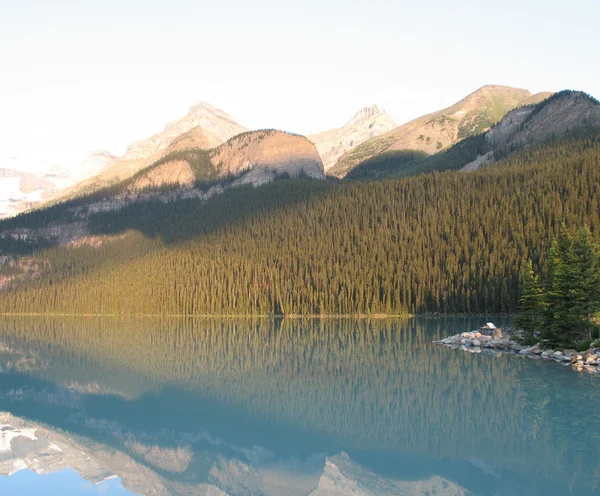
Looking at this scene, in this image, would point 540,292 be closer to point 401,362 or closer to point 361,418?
point 401,362

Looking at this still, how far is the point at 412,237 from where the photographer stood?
138250mm

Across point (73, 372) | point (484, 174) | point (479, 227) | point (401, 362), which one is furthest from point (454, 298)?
point (73, 372)

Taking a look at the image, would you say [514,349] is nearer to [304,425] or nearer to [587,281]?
[587,281]

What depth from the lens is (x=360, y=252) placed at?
141375 mm

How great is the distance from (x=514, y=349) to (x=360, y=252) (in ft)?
276

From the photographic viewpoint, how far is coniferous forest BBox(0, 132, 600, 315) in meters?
118

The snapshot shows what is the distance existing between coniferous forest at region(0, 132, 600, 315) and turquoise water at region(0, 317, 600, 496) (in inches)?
2448

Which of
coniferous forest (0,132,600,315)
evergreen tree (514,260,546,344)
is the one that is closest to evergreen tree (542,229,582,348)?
evergreen tree (514,260,546,344)

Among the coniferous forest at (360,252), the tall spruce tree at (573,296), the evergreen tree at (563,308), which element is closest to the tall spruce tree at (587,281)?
the tall spruce tree at (573,296)

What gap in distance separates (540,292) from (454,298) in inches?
2273

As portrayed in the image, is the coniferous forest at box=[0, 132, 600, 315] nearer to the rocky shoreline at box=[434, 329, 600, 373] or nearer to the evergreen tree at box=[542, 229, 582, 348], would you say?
the rocky shoreline at box=[434, 329, 600, 373]

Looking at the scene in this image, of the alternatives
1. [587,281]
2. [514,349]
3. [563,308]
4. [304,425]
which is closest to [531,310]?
[514,349]

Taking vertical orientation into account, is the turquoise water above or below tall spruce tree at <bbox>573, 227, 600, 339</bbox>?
below

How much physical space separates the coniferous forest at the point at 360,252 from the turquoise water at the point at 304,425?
62.2m
